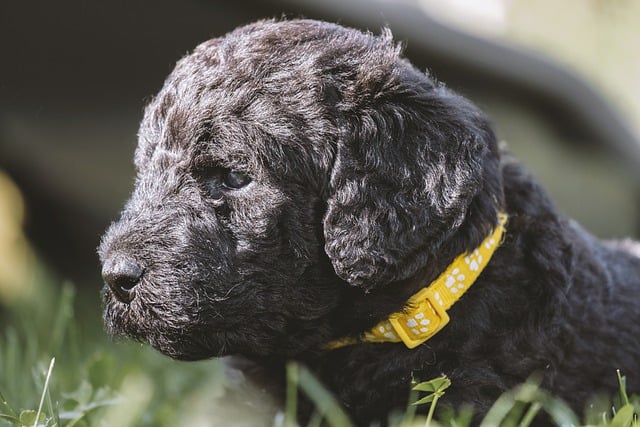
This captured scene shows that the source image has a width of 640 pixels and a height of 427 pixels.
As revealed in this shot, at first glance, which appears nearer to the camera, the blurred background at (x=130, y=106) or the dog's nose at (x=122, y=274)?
the dog's nose at (x=122, y=274)

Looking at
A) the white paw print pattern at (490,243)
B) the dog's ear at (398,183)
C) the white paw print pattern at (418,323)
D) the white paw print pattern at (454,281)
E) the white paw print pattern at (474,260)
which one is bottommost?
the white paw print pattern at (418,323)

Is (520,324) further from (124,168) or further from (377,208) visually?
(124,168)

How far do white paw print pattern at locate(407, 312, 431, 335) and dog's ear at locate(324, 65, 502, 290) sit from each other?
0.17 metres

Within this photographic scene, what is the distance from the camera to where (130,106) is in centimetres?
518

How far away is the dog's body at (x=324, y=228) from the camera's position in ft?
8.58

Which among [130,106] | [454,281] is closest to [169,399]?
[454,281]

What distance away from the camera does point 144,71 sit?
502 centimetres

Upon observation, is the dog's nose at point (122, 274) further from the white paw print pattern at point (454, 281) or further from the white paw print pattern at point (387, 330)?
the white paw print pattern at point (454, 281)

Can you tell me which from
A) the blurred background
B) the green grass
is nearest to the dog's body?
the green grass

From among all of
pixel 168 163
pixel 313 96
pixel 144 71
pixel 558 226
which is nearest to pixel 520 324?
pixel 558 226

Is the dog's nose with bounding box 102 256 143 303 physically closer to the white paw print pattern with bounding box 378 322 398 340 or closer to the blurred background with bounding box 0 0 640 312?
the white paw print pattern with bounding box 378 322 398 340

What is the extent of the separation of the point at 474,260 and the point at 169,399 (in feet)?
5.26

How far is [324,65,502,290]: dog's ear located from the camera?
2.62m

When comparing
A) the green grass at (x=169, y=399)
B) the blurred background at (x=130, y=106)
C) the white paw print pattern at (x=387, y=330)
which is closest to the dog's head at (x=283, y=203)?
the white paw print pattern at (x=387, y=330)
